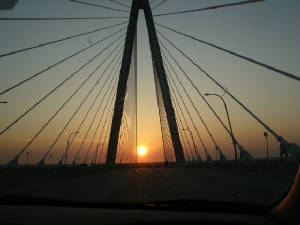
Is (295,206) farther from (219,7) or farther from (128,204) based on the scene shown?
(219,7)

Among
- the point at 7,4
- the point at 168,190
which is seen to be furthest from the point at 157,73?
the point at 7,4

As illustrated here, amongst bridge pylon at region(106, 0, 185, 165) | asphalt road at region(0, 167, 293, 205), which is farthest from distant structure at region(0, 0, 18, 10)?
bridge pylon at region(106, 0, 185, 165)

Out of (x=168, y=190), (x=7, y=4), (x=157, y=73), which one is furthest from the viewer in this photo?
(x=157, y=73)

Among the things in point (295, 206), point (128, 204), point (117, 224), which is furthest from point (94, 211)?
point (295, 206)

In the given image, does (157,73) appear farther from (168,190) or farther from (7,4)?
(7,4)

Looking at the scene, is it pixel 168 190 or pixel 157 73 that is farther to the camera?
pixel 157 73

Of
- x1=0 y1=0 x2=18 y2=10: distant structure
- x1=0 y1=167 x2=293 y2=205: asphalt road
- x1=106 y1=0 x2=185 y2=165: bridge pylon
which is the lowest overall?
x1=0 y1=167 x2=293 y2=205: asphalt road

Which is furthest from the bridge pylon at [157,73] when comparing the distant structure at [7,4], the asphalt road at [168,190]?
the distant structure at [7,4]

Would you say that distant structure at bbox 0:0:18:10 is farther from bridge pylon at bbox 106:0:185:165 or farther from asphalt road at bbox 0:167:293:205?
bridge pylon at bbox 106:0:185:165

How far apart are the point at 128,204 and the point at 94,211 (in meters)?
0.34

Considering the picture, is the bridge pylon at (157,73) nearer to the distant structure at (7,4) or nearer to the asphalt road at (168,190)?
the asphalt road at (168,190)

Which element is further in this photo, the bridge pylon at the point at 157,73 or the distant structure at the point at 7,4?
the bridge pylon at the point at 157,73

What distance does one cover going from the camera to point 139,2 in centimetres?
2777

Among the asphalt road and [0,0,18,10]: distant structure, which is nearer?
[0,0,18,10]: distant structure
